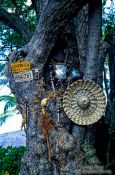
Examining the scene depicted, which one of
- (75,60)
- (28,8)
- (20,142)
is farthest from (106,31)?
(20,142)

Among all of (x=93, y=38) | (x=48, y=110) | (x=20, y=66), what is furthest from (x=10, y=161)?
(x=93, y=38)

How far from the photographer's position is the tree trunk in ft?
15.2

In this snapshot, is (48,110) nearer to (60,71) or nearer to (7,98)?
(60,71)

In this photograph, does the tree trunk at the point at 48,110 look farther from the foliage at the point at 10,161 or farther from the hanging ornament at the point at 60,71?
the foliage at the point at 10,161

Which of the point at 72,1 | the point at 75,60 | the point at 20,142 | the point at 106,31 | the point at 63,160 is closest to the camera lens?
the point at 72,1

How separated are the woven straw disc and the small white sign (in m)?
0.53

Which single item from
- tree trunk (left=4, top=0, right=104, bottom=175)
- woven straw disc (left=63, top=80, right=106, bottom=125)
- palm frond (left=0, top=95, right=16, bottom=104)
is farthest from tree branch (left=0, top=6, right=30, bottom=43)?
woven straw disc (left=63, top=80, right=106, bottom=125)

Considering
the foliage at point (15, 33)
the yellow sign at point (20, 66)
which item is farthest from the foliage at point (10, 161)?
the foliage at point (15, 33)

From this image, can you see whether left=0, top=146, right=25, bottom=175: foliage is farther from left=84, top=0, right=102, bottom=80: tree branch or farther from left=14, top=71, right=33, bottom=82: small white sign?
left=84, top=0, right=102, bottom=80: tree branch

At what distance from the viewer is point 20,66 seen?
186 inches

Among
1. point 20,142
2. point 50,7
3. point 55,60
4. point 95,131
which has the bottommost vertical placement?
point 20,142

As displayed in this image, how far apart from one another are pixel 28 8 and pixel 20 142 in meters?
4.47

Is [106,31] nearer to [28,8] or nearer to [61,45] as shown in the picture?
[28,8]

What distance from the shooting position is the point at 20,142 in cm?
1034
